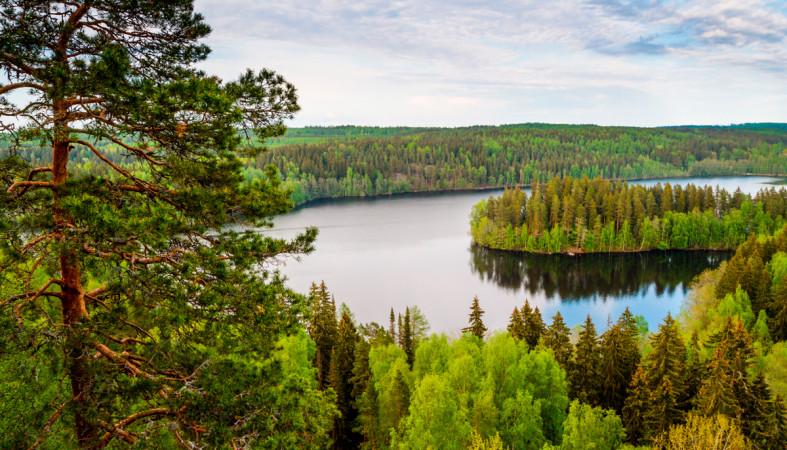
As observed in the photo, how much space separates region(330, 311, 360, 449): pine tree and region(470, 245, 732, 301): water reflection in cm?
3288

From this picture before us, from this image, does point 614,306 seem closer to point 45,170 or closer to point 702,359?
point 702,359

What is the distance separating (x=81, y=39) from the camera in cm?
630

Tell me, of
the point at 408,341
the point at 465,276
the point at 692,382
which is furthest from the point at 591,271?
the point at 692,382

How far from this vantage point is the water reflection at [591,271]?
5600cm

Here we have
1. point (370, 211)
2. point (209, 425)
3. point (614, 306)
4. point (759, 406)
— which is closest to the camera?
point (209, 425)

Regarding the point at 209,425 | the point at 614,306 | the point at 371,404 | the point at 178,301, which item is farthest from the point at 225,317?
the point at 614,306

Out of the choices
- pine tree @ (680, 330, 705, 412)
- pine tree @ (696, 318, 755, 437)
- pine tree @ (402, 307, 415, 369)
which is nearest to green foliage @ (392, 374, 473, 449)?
pine tree @ (696, 318, 755, 437)

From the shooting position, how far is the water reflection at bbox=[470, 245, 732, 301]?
5600cm

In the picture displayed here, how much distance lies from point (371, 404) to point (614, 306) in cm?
3557

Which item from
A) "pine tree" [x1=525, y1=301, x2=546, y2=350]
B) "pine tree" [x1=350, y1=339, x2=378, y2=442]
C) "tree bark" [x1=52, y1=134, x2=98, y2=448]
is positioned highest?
"tree bark" [x1=52, y1=134, x2=98, y2=448]

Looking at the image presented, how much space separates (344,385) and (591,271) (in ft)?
158

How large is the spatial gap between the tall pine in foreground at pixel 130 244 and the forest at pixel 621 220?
70.8 m

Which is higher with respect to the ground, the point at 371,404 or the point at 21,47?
the point at 21,47

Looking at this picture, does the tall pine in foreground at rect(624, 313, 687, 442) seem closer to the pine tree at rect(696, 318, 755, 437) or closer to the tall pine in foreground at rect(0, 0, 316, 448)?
the pine tree at rect(696, 318, 755, 437)
